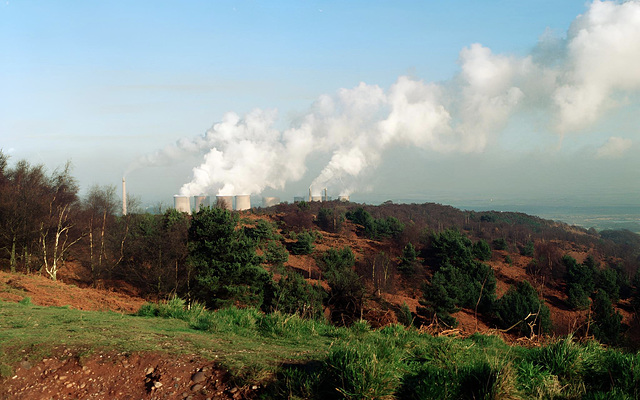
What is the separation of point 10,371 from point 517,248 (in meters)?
54.3

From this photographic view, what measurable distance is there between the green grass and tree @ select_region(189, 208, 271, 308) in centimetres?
1330

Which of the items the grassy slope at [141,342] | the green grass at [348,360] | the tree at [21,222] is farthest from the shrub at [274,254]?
the green grass at [348,360]

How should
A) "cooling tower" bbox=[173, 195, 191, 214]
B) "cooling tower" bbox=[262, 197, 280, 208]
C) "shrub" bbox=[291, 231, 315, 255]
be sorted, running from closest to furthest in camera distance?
"shrub" bbox=[291, 231, 315, 255] < "cooling tower" bbox=[173, 195, 191, 214] < "cooling tower" bbox=[262, 197, 280, 208]

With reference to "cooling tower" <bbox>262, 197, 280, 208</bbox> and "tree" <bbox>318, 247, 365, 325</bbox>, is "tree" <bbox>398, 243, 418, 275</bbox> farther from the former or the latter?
"cooling tower" <bbox>262, 197, 280, 208</bbox>

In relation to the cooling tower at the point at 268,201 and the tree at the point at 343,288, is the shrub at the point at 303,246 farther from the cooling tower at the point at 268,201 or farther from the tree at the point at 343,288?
the cooling tower at the point at 268,201

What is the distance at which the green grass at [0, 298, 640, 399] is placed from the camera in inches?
140

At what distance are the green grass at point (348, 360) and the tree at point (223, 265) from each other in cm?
1330

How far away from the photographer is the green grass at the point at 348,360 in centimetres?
355

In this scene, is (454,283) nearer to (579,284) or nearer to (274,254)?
(579,284)

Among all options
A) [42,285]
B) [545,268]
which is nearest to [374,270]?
[545,268]

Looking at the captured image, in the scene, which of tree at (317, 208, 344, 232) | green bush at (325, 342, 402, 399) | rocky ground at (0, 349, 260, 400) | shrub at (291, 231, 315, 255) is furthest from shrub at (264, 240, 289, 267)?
green bush at (325, 342, 402, 399)

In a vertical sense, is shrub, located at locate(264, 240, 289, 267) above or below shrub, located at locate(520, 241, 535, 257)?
above

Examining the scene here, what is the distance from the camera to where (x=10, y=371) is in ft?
12.7

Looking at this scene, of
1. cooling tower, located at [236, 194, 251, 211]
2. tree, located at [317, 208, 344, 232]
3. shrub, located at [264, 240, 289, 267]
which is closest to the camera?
shrub, located at [264, 240, 289, 267]
